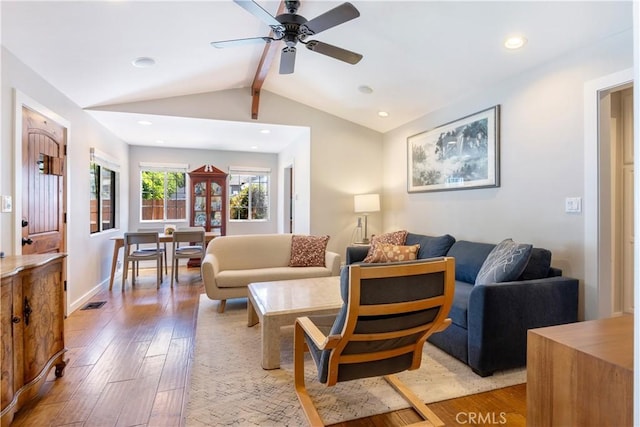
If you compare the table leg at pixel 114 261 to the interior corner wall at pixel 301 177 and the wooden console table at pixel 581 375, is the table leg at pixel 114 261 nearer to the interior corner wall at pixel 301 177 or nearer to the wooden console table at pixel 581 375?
the interior corner wall at pixel 301 177

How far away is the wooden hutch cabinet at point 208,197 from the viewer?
6.28 meters

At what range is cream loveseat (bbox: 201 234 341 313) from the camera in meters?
3.38

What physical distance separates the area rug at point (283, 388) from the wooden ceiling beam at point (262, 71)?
2.78 metres

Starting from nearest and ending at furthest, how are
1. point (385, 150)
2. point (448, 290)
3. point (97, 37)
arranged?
point (448, 290) < point (97, 37) < point (385, 150)

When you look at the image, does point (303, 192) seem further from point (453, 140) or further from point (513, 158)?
point (513, 158)

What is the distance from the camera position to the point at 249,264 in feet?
12.8

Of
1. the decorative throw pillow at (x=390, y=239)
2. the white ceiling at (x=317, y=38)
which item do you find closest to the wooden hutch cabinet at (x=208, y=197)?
the white ceiling at (x=317, y=38)

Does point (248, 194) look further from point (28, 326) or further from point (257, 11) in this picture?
point (28, 326)

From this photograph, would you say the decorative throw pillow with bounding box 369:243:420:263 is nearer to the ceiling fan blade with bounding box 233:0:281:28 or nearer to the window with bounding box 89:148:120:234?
the ceiling fan blade with bounding box 233:0:281:28

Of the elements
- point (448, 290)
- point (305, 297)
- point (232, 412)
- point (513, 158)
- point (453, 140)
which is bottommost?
point (232, 412)

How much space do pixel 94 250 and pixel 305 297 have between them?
3381 millimetres

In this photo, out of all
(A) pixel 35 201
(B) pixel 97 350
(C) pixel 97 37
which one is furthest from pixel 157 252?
(C) pixel 97 37

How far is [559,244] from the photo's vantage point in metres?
2.63

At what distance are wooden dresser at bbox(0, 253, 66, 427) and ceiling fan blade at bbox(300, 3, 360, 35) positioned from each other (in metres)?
2.24
